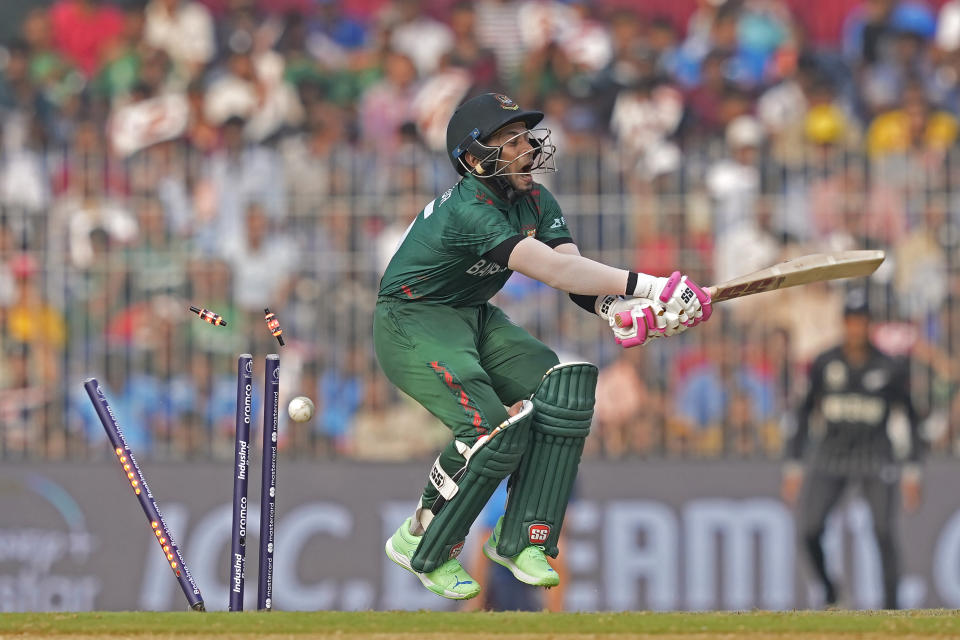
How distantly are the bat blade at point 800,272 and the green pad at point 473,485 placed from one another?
0.99 m

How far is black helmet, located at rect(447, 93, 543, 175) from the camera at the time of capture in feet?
22.2

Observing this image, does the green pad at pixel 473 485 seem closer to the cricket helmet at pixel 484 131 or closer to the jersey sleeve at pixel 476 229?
the jersey sleeve at pixel 476 229

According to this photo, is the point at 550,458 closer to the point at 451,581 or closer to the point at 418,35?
the point at 451,581

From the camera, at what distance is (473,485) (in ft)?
22.3

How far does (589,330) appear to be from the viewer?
36.7ft

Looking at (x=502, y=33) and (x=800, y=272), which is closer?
(x=800, y=272)

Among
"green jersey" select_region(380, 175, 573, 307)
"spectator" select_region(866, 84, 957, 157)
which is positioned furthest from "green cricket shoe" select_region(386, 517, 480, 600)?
"spectator" select_region(866, 84, 957, 157)

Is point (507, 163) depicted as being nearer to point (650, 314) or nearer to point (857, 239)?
point (650, 314)

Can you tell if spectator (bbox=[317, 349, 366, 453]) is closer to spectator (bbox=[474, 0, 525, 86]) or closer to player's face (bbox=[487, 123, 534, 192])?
spectator (bbox=[474, 0, 525, 86])

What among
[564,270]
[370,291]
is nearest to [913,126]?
[370,291]

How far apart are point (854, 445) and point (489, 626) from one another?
215 inches

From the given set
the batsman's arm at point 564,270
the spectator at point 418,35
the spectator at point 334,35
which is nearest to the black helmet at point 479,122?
the batsman's arm at point 564,270

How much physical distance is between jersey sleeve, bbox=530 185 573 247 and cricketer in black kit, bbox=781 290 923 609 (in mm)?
4537

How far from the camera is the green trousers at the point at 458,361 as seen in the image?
6820mm
